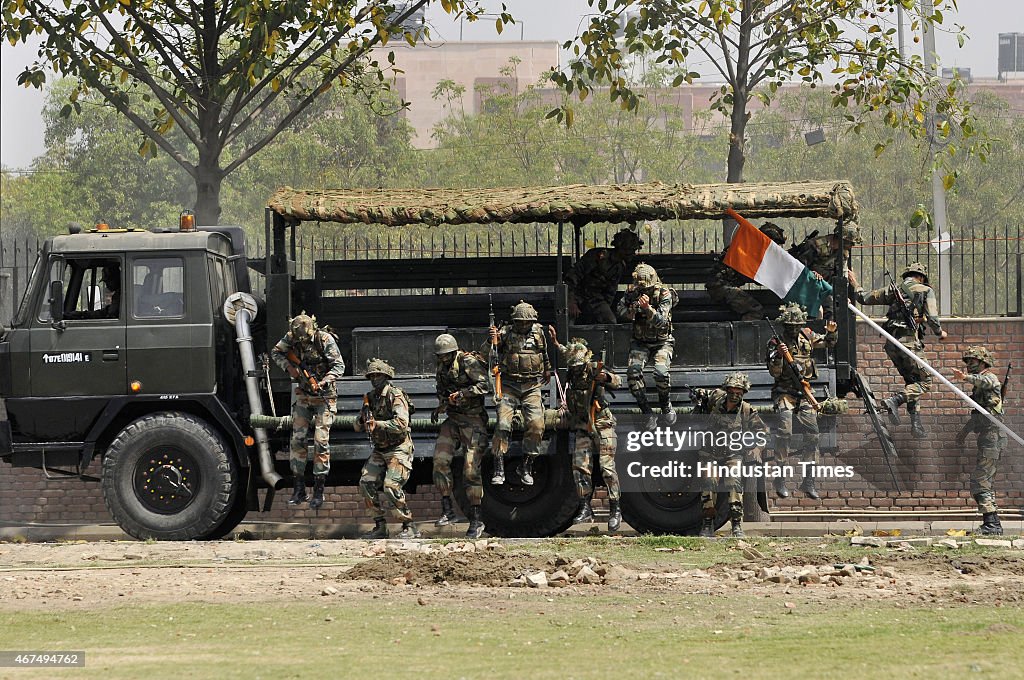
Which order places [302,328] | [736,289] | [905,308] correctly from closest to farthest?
[302,328], [736,289], [905,308]

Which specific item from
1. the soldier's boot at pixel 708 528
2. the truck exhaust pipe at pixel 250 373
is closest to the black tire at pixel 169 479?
the truck exhaust pipe at pixel 250 373

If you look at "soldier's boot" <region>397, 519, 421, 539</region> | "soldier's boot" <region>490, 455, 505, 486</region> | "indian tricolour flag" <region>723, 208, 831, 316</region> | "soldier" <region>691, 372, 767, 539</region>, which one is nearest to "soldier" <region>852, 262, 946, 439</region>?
"indian tricolour flag" <region>723, 208, 831, 316</region>

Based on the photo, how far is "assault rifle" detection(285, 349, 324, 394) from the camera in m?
12.9

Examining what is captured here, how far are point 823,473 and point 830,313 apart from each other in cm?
152

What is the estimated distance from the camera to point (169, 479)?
13.2m

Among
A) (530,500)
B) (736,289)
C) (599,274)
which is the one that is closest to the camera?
(530,500)

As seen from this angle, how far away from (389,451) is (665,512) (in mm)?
2628

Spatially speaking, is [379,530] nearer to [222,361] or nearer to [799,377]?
[222,361]

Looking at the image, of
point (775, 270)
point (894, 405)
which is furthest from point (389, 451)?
point (894, 405)

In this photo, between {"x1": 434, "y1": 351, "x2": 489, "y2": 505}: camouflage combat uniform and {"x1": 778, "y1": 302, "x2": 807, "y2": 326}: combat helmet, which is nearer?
{"x1": 434, "y1": 351, "x2": 489, "y2": 505}: camouflage combat uniform

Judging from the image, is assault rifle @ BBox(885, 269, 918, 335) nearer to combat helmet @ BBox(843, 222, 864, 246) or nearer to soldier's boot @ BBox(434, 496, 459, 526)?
combat helmet @ BBox(843, 222, 864, 246)

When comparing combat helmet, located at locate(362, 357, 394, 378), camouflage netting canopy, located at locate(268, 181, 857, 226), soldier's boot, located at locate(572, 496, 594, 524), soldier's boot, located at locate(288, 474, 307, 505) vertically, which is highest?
camouflage netting canopy, located at locate(268, 181, 857, 226)

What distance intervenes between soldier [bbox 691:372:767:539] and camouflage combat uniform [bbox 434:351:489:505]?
196 centimetres

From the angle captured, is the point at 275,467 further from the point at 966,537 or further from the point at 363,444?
the point at 966,537
